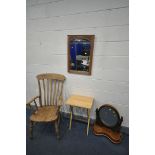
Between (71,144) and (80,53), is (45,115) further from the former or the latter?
(80,53)

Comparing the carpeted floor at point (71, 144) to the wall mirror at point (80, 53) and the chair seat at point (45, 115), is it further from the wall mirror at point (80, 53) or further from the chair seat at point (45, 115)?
the wall mirror at point (80, 53)

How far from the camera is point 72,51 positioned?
238cm

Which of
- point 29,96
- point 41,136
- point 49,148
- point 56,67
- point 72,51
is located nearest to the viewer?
point 49,148

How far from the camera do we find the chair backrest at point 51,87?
248 centimetres

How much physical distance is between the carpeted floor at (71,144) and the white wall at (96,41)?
16.7 inches

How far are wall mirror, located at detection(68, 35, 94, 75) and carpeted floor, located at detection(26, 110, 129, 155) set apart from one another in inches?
Answer: 42.6

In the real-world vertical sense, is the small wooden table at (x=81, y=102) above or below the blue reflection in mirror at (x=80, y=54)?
below

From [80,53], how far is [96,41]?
348mm

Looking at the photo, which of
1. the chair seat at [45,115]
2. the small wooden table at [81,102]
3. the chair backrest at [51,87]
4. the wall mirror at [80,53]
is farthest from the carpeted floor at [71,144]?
the wall mirror at [80,53]

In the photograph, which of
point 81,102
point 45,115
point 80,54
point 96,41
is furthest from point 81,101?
point 96,41
